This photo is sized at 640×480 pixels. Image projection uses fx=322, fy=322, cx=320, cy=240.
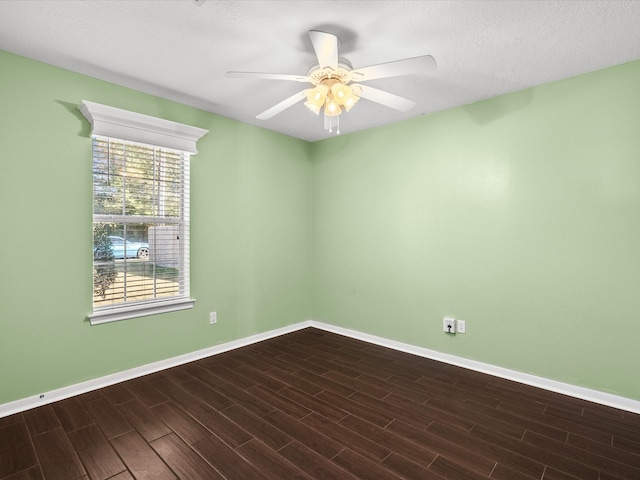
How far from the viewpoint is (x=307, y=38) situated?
6.67ft

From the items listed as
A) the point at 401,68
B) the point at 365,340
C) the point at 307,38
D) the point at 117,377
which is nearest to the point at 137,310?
the point at 117,377

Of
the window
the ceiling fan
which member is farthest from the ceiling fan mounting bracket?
the window

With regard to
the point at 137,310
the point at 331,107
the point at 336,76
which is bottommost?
the point at 137,310

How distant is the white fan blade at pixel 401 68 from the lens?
5.60 feet

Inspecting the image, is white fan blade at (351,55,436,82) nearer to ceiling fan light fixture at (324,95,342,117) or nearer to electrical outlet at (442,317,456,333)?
ceiling fan light fixture at (324,95,342,117)

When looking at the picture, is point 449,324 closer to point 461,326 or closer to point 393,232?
point 461,326

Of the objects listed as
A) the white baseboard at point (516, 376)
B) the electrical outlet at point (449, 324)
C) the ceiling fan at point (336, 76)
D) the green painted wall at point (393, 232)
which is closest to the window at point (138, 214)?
the green painted wall at point (393, 232)

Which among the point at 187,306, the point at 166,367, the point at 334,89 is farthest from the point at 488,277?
the point at 166,367

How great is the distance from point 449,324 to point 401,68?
237 centimetres

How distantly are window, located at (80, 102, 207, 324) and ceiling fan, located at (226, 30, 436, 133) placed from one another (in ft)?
4.12

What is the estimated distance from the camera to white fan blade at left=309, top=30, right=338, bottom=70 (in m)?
1.66

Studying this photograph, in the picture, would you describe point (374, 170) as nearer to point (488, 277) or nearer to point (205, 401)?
point (488, 277)

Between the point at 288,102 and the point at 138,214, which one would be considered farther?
the point at 138,214

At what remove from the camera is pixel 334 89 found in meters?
2.05
